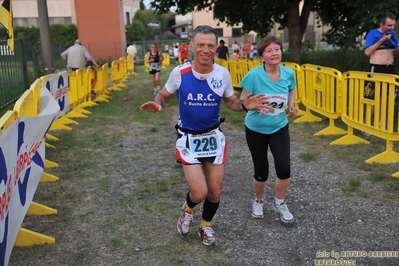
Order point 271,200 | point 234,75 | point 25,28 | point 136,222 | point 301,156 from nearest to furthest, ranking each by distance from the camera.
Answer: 1. point 136,222
2. point 271,200
3. point 301,156
4. point 234,75
5. point 25,28

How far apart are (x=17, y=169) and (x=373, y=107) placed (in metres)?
5.40

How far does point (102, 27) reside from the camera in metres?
42.2

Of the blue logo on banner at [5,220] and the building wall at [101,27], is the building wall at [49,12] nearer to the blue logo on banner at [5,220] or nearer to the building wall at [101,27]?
the building wall at [101,27]

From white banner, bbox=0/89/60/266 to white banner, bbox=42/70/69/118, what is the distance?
286 cm

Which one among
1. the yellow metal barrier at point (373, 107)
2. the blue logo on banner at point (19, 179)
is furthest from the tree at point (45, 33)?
the blue logo on banner at point (19, 179)

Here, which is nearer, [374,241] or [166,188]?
[374,241]

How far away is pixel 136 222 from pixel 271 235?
1.36m

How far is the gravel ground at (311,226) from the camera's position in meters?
4.16

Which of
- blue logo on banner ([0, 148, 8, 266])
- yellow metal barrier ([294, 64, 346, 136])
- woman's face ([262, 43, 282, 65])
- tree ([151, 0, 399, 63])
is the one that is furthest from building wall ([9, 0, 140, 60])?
blue logo on banner ([0, 148, 8, 266])

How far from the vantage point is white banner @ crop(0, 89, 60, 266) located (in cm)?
352

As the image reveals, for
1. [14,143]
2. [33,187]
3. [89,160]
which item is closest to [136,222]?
[33,187]

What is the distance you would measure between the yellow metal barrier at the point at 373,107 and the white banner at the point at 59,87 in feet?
16.0

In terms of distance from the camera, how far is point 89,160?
770cm

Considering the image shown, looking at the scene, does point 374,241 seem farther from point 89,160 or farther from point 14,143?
point 89,160
